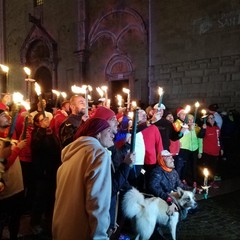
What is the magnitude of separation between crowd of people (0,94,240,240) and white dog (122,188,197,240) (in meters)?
0.11

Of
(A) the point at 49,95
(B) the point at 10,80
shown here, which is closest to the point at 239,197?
(A) the point at 49,95

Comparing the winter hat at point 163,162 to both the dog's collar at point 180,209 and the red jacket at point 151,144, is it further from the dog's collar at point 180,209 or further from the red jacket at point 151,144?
the red jacket at point 151,144

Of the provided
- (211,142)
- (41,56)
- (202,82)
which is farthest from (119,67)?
(211,142)

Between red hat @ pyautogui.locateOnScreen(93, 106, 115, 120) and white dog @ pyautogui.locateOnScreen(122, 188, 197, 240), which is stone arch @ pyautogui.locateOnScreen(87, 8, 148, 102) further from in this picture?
red hat @ pyautogui.locateOnScreen(93, 106, 115, 120)

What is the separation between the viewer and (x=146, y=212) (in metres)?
4.70

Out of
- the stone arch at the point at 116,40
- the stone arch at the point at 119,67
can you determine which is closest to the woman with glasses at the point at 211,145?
the stone arch at the point at 116,40

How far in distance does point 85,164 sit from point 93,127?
0.40 meters

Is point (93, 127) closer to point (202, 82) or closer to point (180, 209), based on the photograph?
point (180, 209)

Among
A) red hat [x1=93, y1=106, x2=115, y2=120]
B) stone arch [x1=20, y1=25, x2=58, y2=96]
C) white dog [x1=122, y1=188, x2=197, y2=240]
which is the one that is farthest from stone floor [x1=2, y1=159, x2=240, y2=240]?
stone arch [x1=20, y1=25, x2=58, y2=96]

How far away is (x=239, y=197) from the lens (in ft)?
26.5

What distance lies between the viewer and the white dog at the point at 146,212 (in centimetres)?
458

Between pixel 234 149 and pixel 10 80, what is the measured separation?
1806 centimetres

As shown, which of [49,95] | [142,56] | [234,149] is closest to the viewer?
[234,149]

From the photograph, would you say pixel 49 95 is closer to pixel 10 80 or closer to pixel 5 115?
pixel 10 80
